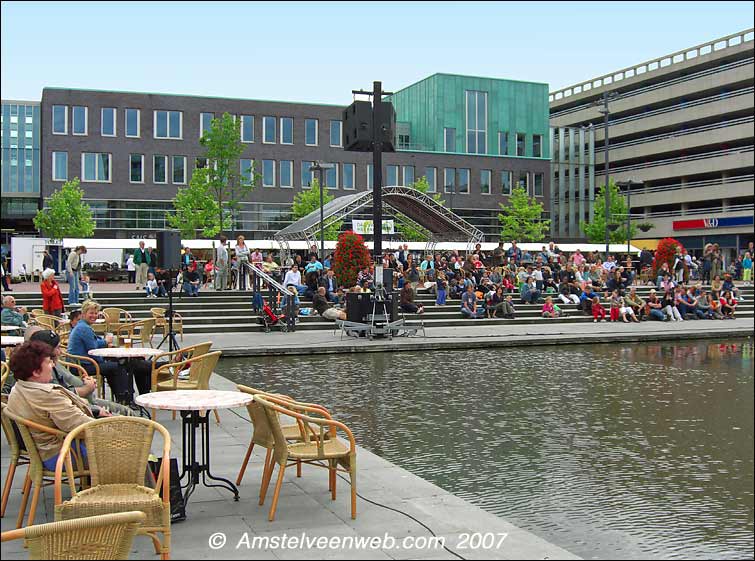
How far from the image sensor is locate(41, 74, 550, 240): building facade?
6019cm

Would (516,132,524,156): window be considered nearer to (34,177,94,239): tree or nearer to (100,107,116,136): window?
(100,107,116,136): window

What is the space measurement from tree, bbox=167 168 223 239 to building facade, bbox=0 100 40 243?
82.5 feet

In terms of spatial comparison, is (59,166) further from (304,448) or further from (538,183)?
(304,448)

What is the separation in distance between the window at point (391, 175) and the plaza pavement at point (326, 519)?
61.8 meters

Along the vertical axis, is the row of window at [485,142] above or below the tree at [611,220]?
above

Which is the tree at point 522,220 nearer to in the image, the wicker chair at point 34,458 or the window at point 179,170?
the window at point 179,170

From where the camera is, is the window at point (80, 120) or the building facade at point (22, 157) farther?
the building facade at point (22, 157)

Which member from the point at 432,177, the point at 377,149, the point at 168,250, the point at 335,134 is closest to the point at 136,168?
the point at 335,134

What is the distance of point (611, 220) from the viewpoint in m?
68.8

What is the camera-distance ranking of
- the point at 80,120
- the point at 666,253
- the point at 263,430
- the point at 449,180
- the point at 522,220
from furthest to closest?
the point at 449,180 < the point at 522,220 < the point at 80,120 < the point at 666,253 < the point at 263,430

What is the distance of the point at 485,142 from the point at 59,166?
3507cm

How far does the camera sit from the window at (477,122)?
70500mm

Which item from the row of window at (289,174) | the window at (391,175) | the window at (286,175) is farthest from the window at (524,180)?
the window at (286,175)

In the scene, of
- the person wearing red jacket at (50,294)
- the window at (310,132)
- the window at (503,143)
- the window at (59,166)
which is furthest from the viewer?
the window at (503,143)
